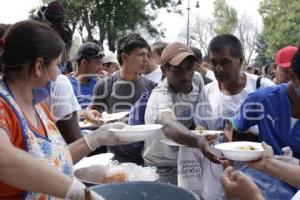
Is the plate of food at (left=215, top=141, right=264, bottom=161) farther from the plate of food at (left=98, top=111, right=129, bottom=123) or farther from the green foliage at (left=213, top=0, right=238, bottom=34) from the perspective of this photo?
the green foliage at (left=213, top=0, right=238, bottom=34)

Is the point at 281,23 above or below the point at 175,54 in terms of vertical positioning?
below

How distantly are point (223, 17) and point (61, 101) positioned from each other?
141 feet

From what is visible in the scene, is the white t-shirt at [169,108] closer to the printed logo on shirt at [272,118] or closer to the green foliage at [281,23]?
the printed logo on shirt at [272,118]

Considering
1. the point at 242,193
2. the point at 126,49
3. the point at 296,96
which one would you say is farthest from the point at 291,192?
the point at 126,49

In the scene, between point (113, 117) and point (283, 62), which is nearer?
point (113, 117)

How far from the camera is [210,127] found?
253cm

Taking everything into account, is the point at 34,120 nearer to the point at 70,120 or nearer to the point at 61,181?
the point at 61,181

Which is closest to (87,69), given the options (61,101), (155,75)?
(155,75)

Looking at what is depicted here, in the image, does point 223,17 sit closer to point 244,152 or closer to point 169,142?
point 169,142

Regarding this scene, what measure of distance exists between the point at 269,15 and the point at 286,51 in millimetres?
31331

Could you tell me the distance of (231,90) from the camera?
2494mm

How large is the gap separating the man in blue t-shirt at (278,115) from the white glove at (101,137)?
74 cm

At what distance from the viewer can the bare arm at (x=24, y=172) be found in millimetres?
1168

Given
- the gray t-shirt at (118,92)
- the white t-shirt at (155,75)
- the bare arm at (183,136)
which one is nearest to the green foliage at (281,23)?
the white t-shirt at (155,75)
